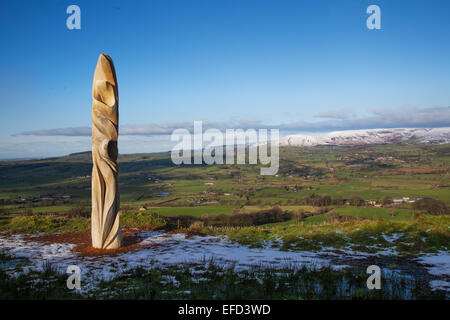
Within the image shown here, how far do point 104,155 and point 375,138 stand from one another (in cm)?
16125

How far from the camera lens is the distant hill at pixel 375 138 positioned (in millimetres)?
139200

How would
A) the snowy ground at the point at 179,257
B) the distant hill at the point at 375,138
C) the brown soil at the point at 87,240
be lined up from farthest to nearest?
the distant hill at the point at 375,138 < the brown soil at the point at 87,240 < the snowy ground at the point at 179,257

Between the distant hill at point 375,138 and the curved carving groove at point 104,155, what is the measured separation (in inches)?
5555

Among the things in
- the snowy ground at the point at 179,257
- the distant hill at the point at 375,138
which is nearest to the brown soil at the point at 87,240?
the snowy ground at the point at 179,257

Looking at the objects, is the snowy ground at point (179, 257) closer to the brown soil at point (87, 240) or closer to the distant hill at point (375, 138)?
the brown soil at point (87, 240)

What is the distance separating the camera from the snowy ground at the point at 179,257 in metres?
8.27

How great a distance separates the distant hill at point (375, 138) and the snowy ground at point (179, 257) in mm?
138724

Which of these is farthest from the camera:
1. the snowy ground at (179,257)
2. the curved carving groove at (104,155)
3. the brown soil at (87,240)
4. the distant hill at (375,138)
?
the distant hill at (375,138)

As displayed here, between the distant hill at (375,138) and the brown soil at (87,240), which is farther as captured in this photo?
the distant hill at (375,138)

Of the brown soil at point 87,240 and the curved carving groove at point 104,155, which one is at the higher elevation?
the curved carving groove at point 104,155

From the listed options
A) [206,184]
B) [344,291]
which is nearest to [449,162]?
[206,184]

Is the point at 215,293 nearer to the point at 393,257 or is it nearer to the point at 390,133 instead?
the point at 393,257

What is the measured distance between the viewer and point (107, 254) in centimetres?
1002
